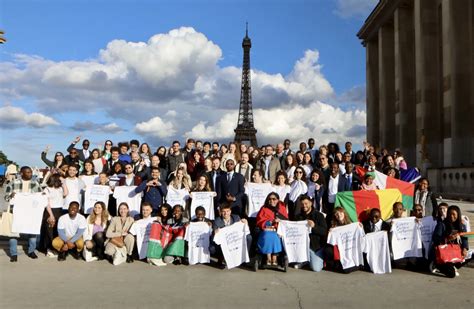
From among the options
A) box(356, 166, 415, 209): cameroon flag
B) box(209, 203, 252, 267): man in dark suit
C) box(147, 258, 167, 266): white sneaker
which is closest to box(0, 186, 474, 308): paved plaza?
box(147, 258, 167, 266): white sneaker

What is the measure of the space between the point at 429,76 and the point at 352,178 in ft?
92.8

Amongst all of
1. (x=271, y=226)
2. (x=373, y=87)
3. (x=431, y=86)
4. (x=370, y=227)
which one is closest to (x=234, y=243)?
(x=271, y=226)

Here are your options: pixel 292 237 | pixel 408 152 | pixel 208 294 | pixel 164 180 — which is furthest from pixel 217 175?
pixel 408 152

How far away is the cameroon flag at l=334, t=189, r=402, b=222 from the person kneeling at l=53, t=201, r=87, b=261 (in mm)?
5947

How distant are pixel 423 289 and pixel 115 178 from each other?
7.71 metres

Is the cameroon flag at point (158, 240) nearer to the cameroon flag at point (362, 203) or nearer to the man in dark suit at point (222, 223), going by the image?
the man in dark suit at point (222, 223)

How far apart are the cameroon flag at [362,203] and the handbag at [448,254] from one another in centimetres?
203

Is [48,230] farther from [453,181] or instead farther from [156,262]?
[453,181]

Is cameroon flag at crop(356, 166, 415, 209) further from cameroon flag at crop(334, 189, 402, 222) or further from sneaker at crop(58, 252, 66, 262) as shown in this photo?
sneaker at crop(58, 252, 66, 262)

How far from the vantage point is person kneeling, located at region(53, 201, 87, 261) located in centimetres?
1130

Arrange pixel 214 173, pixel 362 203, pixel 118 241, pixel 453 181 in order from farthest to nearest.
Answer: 1. pixel 453 181
2. pixel 214 173
3. pixel 362 203
4. pixel 118 241

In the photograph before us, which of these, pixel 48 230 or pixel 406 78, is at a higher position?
pixel 406 78

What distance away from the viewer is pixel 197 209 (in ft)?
37.0

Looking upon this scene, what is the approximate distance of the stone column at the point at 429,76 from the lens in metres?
37.9
